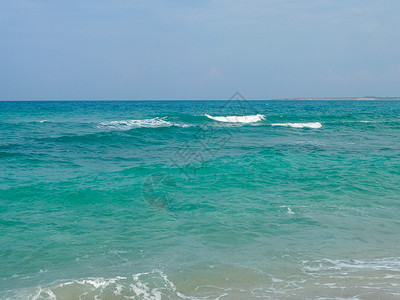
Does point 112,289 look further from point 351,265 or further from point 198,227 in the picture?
point 351,265

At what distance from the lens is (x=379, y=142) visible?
25.2 meters

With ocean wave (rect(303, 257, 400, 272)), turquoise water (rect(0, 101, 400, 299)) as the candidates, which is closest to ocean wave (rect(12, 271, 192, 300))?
turquoise water (rect(0, 101, 400, 299))

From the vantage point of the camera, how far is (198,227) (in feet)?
30.5

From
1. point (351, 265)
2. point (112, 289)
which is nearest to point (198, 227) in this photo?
point (112, 289)

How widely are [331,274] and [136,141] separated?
18140 millimetres

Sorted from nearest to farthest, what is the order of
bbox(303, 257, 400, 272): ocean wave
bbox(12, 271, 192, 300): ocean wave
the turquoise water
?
bbox(12, 271, 192, 300): ocean wave
the turquoise water
bbox(303, 257, 400, 272): ocean wave

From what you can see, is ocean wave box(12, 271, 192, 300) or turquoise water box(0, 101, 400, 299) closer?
ocean wave box(12, 271, 192, 300)

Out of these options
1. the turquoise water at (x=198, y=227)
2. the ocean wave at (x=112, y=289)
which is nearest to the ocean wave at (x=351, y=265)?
the turquoise water at (x=198, y=227)

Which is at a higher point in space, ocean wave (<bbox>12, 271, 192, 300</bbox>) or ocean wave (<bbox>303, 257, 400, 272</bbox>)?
ocean wave (<bbox>303, 257, 400, 272</bbox>)

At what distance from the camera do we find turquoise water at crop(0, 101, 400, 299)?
6598 millimetres

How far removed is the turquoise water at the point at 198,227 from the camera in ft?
21.6

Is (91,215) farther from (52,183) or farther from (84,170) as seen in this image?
(84,170)

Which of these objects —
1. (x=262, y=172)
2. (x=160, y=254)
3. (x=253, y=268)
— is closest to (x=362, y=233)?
(x=253, y=268)

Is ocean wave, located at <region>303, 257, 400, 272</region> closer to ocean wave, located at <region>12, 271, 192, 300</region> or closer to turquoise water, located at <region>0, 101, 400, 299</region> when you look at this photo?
turquoise water, located at <region>0, 101, 400, 299</region>
